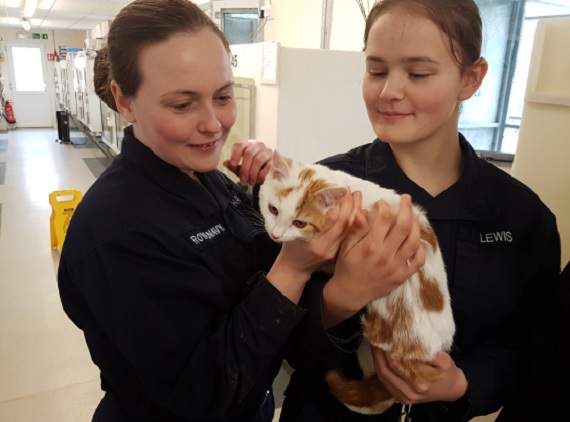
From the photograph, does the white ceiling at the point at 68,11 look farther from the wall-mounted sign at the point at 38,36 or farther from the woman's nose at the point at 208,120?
the woman's nose at the point at 208,120

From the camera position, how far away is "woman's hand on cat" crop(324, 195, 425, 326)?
73cm

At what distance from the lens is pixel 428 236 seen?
0.85m

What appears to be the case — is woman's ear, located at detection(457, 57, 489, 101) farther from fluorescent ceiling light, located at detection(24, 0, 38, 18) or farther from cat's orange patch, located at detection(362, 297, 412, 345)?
fluorescent ceiling light, located at detection(24, 0, 38, 18)

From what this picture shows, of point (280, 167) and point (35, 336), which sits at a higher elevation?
point (280, 167)

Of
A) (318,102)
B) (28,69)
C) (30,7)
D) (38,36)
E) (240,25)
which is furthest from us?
(28,69)

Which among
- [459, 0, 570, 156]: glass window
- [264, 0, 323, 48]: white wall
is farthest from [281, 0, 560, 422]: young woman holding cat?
[264, 0, 323, 48]: white wall

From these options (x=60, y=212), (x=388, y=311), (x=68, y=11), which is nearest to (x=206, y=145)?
(x=388, y=311)

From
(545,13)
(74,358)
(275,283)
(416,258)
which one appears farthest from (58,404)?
(545,13)

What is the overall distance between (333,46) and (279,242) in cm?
318

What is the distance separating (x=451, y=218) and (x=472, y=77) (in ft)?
1.03

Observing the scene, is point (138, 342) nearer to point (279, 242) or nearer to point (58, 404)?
point (279, 242)

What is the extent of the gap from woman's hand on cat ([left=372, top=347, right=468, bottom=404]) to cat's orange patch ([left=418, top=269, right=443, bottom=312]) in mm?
97

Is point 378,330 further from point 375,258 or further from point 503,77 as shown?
point 503,77

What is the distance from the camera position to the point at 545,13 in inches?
84.4
